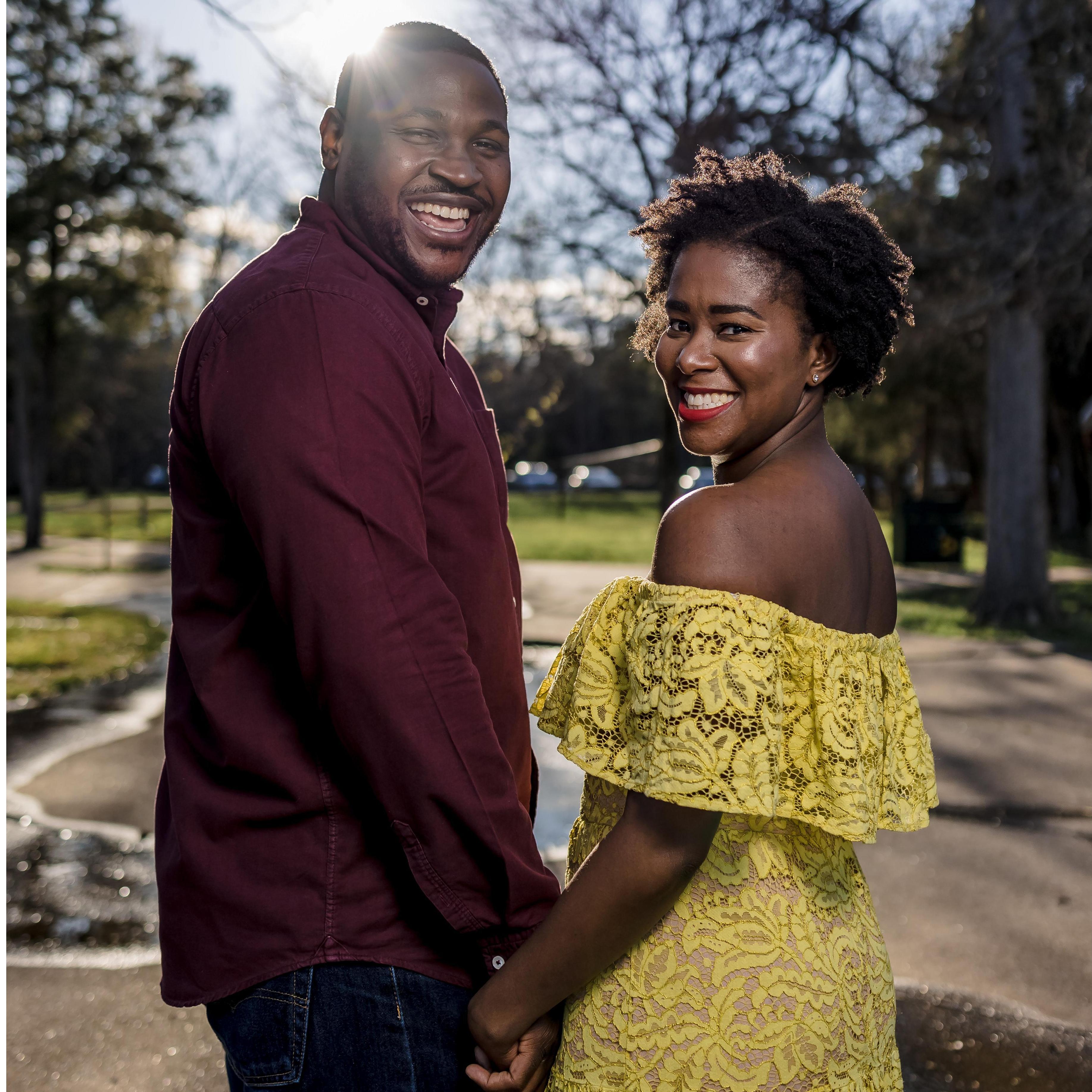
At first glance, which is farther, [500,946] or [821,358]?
[821,358]

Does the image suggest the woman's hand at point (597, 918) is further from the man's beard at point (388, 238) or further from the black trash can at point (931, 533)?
the black trash can at point (931, 533)

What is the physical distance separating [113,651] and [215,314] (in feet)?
32.4

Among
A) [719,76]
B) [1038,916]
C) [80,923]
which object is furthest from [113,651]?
[719,76]

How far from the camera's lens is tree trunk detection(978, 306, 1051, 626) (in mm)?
12719

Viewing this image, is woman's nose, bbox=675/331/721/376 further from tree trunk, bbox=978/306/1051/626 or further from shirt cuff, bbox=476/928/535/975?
tree trunk, bbox=978/306/1051/626

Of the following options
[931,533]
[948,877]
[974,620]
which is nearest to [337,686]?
[948,877]

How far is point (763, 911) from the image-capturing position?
1533 millimetres

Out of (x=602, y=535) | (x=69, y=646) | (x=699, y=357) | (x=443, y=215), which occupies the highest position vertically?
(x=443, y=215)

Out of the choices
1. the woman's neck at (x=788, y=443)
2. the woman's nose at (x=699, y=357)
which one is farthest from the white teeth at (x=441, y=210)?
the woman's neck at (x=788, y=443)

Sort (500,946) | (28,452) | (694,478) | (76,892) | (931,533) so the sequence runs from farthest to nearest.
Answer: (694,478) < (28,452) < (931,533) < (76,892) < (500,946)

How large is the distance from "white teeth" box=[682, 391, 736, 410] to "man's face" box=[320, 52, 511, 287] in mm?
435

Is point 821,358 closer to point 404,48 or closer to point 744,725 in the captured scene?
point 744,725

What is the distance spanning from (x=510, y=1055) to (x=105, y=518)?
114ft

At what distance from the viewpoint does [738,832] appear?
155 cm
